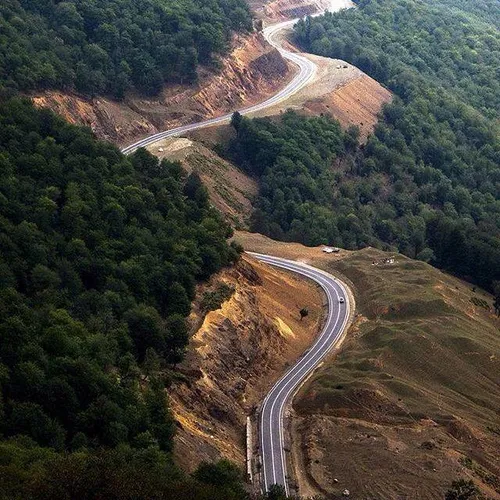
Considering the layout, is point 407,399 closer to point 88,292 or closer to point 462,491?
point 462,491

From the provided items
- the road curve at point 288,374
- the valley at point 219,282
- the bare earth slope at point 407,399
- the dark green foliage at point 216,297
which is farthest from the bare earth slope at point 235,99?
the bare earth slope at point 407,399

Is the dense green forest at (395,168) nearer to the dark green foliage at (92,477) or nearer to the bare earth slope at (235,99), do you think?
the bare earth slope at (235,99)

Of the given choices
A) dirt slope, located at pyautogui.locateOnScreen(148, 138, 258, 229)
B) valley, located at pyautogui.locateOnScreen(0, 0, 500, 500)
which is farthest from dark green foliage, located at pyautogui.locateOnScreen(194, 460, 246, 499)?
dirt slope, located at pyautogui.locateOnScreen(148, 138, 258, 229)

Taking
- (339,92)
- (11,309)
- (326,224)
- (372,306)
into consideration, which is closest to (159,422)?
(11,309)

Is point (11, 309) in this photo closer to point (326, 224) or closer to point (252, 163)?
point (326, 224)

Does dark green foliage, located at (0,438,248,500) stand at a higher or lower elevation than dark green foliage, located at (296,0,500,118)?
lower

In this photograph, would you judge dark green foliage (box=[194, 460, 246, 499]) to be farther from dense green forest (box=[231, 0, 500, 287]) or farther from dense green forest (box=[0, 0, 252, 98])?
dense green forest (box=[0, 0, 252, 98])
